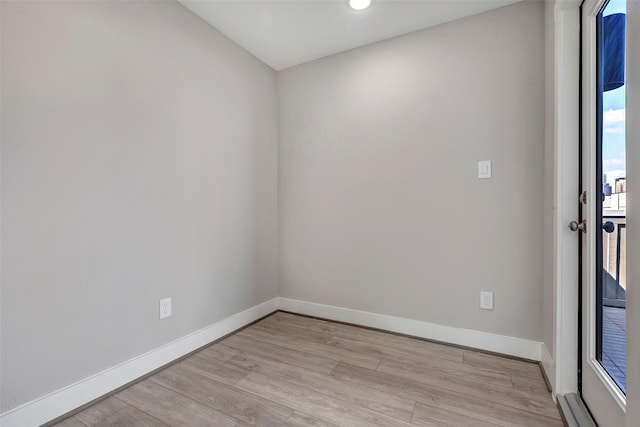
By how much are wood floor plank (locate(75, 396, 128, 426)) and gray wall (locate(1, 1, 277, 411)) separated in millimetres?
178

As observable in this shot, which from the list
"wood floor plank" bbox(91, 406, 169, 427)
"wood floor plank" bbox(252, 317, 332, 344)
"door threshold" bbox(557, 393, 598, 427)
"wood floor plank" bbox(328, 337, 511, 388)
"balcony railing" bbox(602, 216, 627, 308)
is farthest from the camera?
"wood floor plank" bbox(252, 317, 332, 344)

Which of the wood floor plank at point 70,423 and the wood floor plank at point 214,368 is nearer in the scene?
the wood floor plank at point 70,423

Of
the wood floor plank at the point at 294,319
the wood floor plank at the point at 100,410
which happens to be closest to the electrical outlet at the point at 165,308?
the wood floor plank at the point at 100,410

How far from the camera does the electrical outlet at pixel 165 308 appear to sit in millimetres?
1847

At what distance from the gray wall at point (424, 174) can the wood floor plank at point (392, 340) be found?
0.19m

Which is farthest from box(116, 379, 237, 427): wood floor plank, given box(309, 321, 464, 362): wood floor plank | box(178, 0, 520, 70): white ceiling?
box(178, 0, 520, 70): white ceiling

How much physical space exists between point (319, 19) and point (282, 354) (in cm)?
247

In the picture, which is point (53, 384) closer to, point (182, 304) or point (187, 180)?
point (182, 304)

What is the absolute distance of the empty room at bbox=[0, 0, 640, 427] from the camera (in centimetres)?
128

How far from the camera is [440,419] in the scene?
1360mm

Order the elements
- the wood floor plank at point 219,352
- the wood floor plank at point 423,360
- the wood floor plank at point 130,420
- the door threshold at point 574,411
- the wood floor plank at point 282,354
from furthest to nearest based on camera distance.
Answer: the wood floor plank at point 219,352, the wood floor plank at point 282,354, the wood floor plank at point 423,360, the wood floor plank at point 130,420, the door threshold at point 574,411

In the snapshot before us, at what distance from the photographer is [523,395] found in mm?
1522

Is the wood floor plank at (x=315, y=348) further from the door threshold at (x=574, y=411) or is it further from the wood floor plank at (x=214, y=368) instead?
the door threshold at (x=574, y=411)

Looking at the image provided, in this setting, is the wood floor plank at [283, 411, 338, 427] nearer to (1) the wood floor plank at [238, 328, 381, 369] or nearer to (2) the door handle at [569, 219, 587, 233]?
(1) the wood floor plank at [238, 328, 381, 369]
